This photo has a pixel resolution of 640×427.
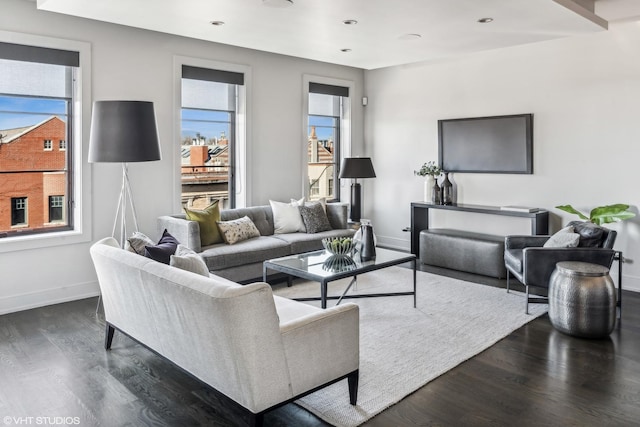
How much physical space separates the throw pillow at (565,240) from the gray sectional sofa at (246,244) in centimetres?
223

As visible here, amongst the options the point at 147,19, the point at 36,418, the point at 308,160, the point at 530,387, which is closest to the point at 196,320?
the point at 36,418

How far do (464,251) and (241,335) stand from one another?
4.12 m

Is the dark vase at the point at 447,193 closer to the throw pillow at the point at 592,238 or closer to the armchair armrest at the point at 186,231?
the throw pillow at the point at 592,238

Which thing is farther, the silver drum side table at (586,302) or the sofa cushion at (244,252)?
the sofa cushion at (244,252)

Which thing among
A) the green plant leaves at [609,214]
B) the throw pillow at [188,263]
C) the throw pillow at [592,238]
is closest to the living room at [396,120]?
the green plant leaves at [609,214]

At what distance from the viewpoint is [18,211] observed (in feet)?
14.7

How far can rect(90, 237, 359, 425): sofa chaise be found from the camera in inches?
85.8

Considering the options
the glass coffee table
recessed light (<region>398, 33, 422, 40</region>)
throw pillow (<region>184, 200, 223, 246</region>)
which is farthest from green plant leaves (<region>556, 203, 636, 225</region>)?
throw pillow (<region>184, 200, 223, 246</region>)

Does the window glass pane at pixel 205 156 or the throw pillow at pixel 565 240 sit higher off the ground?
the window glass pane at pixel 205 156

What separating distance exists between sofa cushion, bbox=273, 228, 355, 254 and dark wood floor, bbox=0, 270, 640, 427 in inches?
82.4

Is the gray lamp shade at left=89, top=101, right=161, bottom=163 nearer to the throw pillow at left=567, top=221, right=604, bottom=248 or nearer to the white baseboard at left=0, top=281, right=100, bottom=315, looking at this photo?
the white baseboard at left=0, top=281, right=100, bottom=315

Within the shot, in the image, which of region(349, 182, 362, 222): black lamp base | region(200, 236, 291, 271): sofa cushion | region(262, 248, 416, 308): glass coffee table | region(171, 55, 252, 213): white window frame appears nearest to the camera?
region(262, 248, 416, 308): glass coffee table

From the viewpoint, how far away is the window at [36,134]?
4.32 m

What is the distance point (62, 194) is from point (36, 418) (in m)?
2.70
